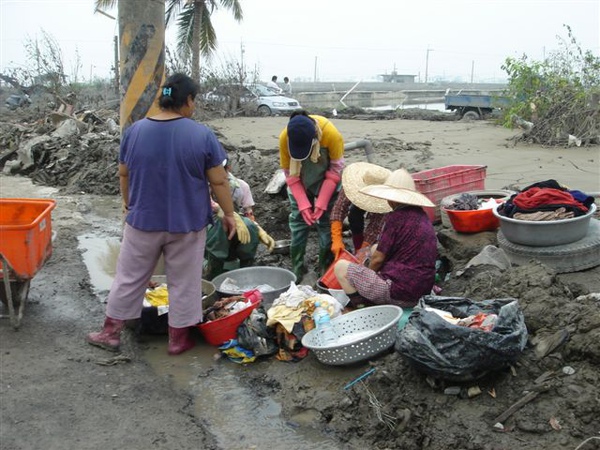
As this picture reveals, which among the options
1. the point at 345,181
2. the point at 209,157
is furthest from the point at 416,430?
the point at 345,181

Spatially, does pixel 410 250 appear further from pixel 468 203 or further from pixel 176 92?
pixel 176 92

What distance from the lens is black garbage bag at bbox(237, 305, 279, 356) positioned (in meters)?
4.23

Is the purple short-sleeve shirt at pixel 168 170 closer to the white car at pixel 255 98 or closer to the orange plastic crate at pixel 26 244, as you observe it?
the orange plastic crate at pixel 26 244

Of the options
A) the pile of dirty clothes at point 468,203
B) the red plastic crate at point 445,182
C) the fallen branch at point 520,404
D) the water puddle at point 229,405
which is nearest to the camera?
the fallen branch at point 520,404

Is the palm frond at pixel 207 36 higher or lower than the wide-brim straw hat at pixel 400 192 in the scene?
higher

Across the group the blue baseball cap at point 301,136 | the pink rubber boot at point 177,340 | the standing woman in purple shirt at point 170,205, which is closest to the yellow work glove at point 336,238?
the blue baseball cap at point 301,136

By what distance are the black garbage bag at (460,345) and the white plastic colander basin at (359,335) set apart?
0.36 m

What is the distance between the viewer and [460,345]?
320cm

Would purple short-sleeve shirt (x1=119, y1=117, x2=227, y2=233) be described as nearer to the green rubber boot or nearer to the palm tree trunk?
the green rubber boot

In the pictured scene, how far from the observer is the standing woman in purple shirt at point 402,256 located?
4234 mm

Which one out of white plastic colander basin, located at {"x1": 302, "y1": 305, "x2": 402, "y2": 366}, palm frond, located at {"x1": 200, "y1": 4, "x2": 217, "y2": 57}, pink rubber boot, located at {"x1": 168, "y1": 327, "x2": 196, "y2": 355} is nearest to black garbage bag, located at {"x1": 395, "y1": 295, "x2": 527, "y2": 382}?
white plastic colander basin, located at {"x1": 302, "y1": 305, "x2": 402, "y2": 366}

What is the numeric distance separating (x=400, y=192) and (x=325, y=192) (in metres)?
1.18

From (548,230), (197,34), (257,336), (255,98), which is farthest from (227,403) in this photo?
(197,34)

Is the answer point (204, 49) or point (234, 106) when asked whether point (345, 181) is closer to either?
point (234, 106)
